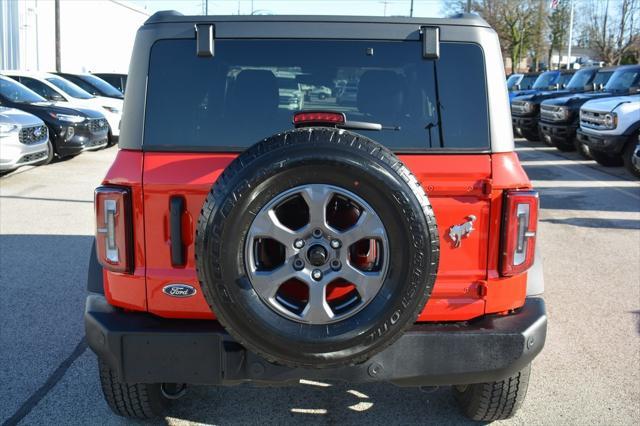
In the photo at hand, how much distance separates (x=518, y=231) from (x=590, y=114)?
11481 millimetres

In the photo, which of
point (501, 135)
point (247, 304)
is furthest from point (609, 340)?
point (247, 304)

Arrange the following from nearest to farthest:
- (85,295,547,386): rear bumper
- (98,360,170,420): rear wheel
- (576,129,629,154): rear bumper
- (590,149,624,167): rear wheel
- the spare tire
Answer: the spare tire < (85,295,547,386): rear bumper < (98,360,170,420): rear wheel < (576,129,629,154): rear bumper < (590,149,624,167): rear wheel

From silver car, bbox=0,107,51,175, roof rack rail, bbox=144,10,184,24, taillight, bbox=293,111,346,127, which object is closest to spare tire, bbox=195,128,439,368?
taillight, bbox=293,111,346,127

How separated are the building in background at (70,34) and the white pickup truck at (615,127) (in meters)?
17.2

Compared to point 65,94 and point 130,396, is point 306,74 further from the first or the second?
point 65,94

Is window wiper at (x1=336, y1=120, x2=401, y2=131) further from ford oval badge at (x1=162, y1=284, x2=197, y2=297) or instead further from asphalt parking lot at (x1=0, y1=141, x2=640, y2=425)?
asphalt parking lot at (x1=0, y1=141, x2=640, y2=425)

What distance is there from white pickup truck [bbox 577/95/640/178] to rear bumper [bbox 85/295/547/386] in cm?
1033

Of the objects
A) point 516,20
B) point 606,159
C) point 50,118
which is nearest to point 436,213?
point 50,118

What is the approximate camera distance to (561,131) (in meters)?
16.1

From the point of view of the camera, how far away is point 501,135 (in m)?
3.16

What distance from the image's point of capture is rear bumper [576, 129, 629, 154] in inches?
503

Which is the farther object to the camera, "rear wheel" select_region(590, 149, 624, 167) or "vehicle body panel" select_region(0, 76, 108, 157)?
"rear wheel" select_region(590, 149, 624, 167)

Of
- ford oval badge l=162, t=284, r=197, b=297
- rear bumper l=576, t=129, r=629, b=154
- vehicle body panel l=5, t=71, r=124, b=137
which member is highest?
vehicle body panel l=5, t=71, r=124, b=137

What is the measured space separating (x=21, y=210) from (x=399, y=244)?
25.8ft
